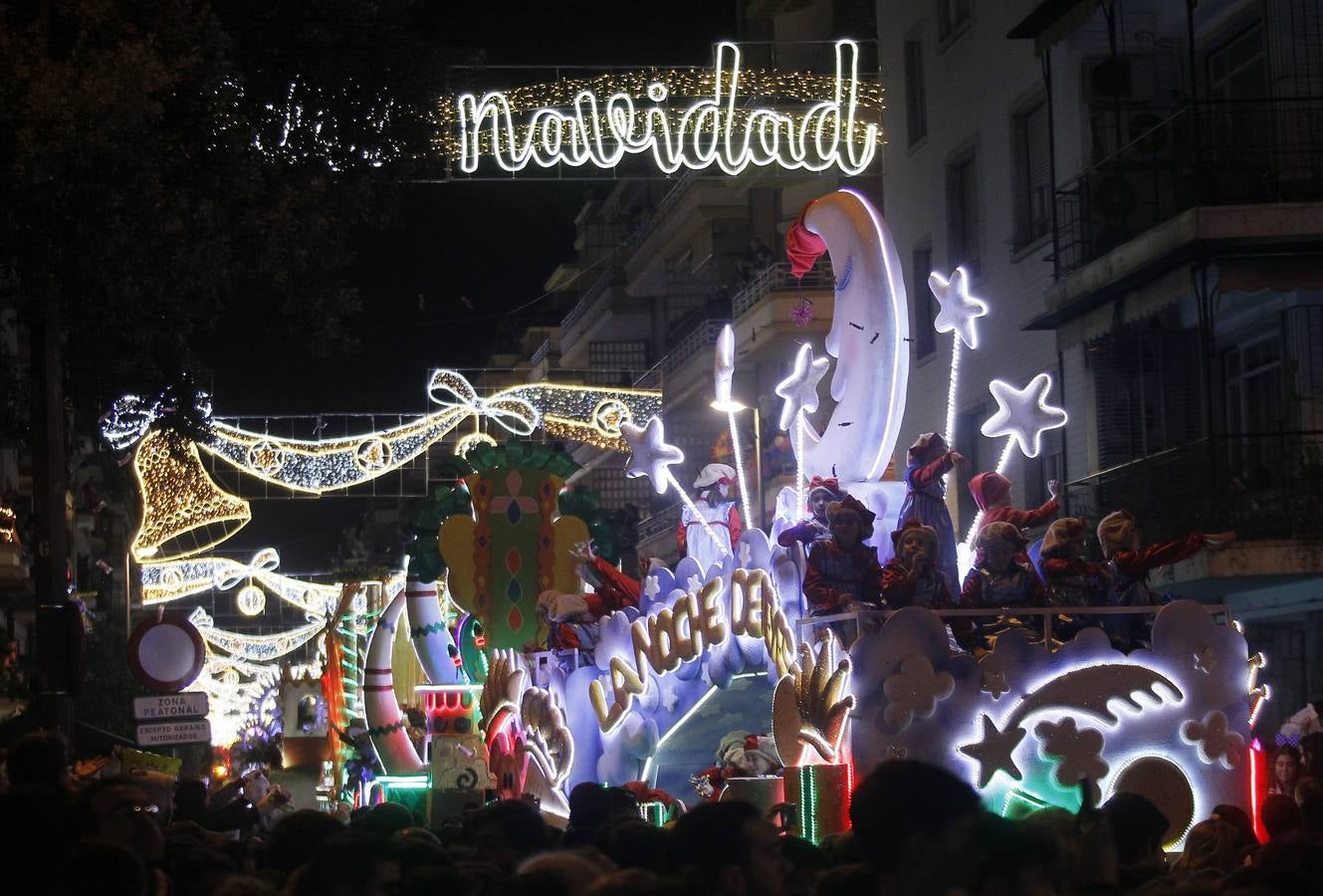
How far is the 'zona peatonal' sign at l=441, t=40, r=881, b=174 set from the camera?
82.7 feet

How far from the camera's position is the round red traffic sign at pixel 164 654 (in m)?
15.8

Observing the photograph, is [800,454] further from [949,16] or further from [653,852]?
[949,16]

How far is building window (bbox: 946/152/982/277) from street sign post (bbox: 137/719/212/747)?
1394cm

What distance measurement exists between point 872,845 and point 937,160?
2289cm

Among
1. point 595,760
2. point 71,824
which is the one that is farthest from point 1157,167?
point 71,824

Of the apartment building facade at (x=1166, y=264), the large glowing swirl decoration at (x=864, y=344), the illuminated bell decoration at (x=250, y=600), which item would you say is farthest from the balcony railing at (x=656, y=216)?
the large glowing swirl decoration at (x=864, y=344)

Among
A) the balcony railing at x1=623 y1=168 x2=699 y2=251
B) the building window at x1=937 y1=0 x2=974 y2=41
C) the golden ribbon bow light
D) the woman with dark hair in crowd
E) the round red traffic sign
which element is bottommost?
the woman with dark hair in crowd

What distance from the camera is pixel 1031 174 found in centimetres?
2495

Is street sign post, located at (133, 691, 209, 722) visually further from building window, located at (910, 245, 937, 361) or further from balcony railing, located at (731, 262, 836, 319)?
balcony railing, located at (731, 262, 836, 319)

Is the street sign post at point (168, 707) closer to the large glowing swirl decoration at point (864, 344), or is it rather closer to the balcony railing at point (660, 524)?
the large glowing swirl decoration at point (864, 344)

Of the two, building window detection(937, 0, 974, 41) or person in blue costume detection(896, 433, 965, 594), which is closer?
person in blue costume detection(896, 433, 965, 594)

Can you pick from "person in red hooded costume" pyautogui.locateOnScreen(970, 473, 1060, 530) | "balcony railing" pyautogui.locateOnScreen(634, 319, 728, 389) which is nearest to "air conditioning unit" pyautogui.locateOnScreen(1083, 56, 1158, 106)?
"person in red hooded costume" pyautogui.locateOnScreen(970, 473, 1060, 530)

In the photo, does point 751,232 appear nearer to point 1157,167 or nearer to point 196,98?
point 1157,167

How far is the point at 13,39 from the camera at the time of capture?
14.8 metres
